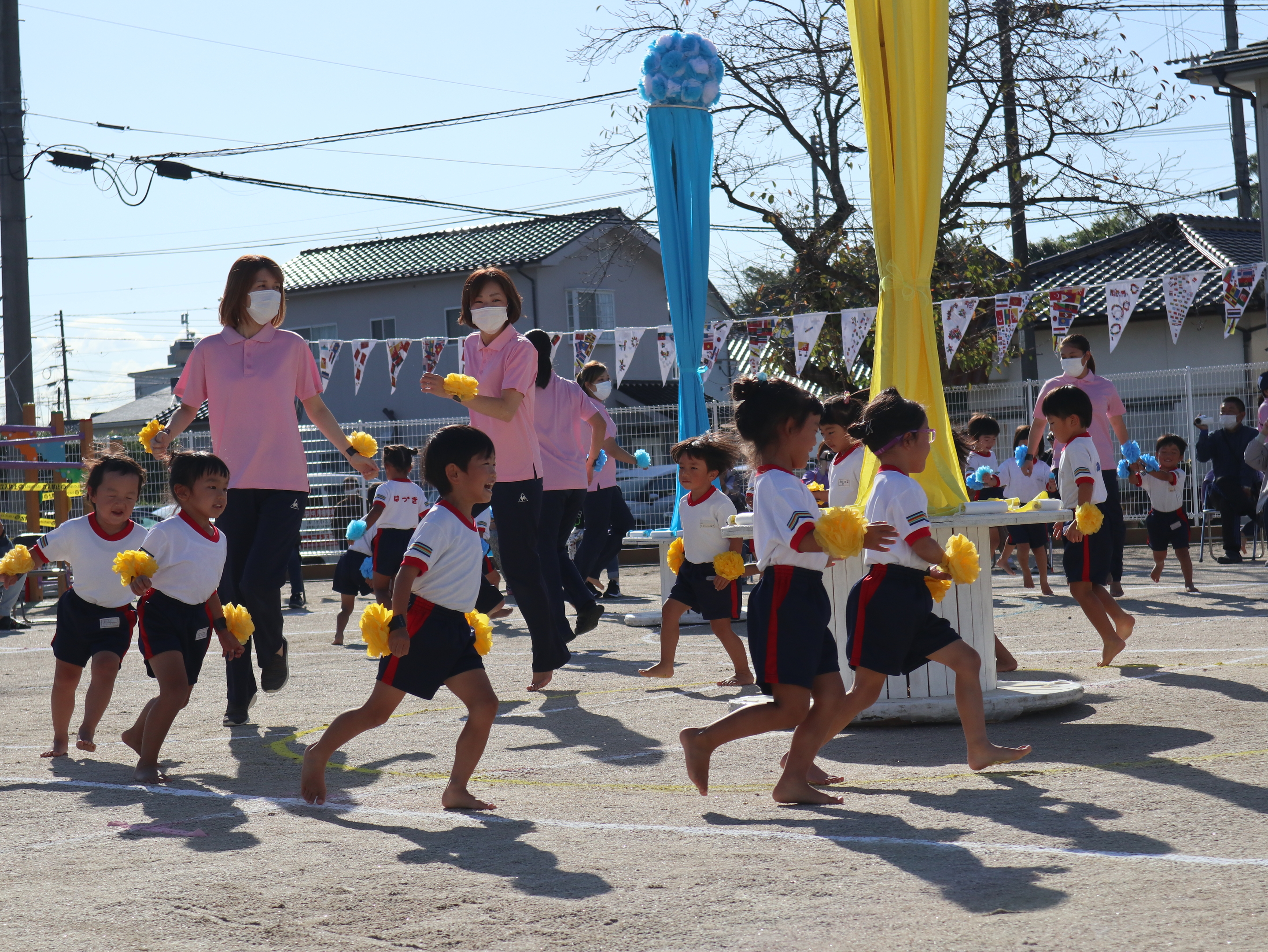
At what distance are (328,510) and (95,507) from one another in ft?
47.5

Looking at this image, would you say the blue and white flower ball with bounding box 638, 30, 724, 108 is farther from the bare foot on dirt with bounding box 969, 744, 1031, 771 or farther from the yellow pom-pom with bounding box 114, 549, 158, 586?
the bare foot on dirt with bounding box 969, 744, 1031, 771

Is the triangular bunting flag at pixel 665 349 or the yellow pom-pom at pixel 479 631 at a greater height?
the triangular bunting flag at pixel 665 349

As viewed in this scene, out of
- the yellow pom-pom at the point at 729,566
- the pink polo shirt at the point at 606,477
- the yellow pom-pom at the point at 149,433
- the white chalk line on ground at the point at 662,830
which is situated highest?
the yellow pom-pom at the point at 149,433

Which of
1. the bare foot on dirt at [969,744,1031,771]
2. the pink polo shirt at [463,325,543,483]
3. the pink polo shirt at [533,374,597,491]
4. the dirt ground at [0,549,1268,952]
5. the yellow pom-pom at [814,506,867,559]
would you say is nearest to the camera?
the dirt ground at [0,549,1268,952]

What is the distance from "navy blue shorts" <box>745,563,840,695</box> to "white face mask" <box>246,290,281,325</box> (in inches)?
124

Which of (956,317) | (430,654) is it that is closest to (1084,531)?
(430,654)

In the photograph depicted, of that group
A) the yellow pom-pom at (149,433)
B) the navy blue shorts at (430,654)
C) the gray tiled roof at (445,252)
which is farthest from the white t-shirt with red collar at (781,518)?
the gray tiled roof at (445,252)

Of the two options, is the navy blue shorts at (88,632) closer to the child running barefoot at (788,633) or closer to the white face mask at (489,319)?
the white face mask at (489,319)

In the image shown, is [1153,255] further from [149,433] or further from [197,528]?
[197,528]

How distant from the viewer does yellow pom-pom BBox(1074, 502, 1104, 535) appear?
7.22 meters

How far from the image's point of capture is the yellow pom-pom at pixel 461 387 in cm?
623

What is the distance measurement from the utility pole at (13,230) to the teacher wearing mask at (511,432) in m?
13.7

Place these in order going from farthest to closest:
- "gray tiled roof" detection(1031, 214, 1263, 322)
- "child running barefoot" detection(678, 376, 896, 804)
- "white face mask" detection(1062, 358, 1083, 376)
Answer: "gray tiled roof" detection(1031, 214, 1263, 322) < "white face mask" detection(1062, 358, 1083, 376) < "child running barefoot" detection(678, 376, 896, 804)

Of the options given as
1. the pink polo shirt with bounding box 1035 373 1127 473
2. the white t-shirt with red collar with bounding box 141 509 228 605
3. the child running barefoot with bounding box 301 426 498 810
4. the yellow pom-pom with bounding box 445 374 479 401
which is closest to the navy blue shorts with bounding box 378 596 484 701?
the child running barefoot with bounding box 301 426 498 810
